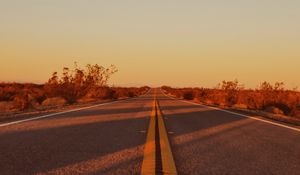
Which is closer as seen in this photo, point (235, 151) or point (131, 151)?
point (131, 151)

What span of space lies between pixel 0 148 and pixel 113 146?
70.2 inches

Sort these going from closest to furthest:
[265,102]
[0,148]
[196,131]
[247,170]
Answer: [247,170] < [0,148] < [196,131] < [265,102]

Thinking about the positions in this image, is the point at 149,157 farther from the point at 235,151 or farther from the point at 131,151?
the point at 235,151

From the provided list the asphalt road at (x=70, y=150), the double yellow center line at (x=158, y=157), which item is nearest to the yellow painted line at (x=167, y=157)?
the double yellow center line at (x=158, y=157)

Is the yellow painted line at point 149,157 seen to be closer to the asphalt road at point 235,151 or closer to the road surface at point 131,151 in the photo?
the road surface at point 131,151

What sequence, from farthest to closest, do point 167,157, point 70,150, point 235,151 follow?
point 235,151
point 70,150
point 167,157

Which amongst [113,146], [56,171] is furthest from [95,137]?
[56,171]

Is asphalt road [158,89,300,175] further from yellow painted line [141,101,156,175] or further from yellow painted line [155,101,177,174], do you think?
yellow painted line [141,101,156,175]

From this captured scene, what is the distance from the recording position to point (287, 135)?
28.1 ft

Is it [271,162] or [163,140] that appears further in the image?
[163,140]

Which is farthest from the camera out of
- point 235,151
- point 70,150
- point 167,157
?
point 235,151

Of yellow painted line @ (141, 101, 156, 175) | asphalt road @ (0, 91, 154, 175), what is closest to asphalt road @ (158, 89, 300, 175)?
yellow painted line @ (141, 101, 156, 175)

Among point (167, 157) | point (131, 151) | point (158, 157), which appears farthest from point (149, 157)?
point (131, 151)

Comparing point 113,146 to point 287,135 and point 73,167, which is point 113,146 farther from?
point 287,135
